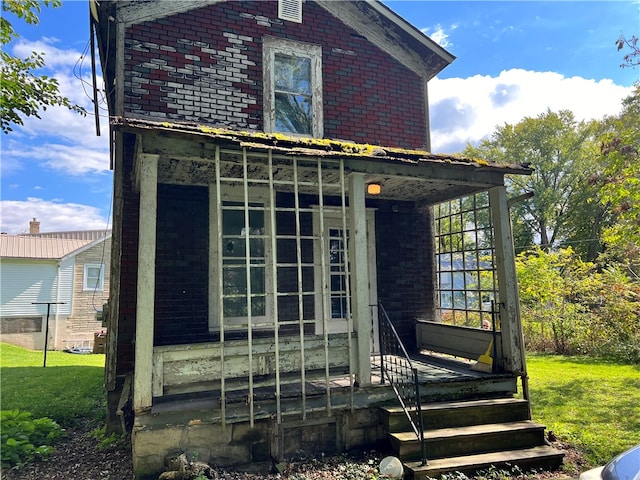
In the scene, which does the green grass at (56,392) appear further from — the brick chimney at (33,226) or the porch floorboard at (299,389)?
the brick chimney at (33,226)

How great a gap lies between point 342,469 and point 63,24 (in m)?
10.1

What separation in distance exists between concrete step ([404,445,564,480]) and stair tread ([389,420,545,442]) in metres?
0.22

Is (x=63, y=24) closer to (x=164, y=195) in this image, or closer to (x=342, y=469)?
(x=164, y=195)

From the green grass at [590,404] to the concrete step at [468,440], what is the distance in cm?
71

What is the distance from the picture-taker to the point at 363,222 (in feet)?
16.8

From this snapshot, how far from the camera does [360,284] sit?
16.5 ft

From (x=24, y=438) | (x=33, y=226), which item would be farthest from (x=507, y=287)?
(x=33, y=226)

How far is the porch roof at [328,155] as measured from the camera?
4.36m

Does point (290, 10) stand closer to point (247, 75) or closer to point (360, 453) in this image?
point (247, 75)

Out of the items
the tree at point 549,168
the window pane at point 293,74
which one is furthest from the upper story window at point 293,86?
the tree at point 549,168

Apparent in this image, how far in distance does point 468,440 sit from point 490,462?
1.00ft

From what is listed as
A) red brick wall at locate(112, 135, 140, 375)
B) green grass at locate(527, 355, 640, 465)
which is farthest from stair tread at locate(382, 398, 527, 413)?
red brick wall at locate(112, 135, 140, 375)

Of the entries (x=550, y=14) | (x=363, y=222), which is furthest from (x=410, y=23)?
(x=363, y=222)

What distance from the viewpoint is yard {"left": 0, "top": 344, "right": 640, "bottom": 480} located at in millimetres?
Answer: 4520
